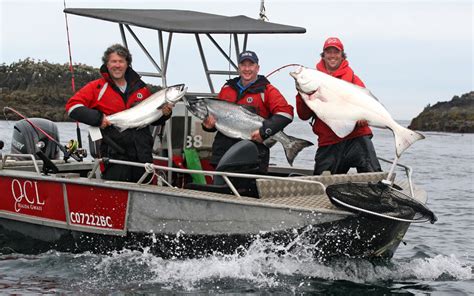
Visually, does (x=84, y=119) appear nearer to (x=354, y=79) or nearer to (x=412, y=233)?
Answer: (x=354, y=79)

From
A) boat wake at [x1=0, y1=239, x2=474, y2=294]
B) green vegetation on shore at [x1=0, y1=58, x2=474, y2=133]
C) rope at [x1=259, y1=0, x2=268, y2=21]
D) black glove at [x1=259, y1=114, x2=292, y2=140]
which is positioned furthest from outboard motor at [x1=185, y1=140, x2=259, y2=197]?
green vegetation on shore at [x1=0, y1=58, x2=474, y2=133]

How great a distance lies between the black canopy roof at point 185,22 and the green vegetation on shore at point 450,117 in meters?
54.0

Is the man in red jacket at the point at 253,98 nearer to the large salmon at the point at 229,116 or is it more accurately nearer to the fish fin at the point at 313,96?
the large salmon at the point at 229,116

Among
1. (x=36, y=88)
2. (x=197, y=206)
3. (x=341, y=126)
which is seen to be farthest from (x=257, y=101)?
(x=36, y=88)

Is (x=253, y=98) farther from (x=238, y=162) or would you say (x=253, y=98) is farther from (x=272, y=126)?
(x=238, y=162)

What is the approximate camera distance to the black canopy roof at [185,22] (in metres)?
8.67

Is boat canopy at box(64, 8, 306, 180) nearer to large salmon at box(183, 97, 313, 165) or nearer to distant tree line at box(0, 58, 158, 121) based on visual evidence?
large salmon at box(183, 97, 313, 165)

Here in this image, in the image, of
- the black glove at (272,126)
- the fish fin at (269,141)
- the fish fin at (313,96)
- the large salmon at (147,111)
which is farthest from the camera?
the fish fin at (269,141)

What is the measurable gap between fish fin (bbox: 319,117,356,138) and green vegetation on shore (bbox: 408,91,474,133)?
5534 cm

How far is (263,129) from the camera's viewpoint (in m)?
8.06

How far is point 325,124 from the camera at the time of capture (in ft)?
27.2

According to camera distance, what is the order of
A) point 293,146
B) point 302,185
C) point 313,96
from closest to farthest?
1. point 302,185
2. point 313,96
3. point 293,146

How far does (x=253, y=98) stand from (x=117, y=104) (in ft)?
4.52

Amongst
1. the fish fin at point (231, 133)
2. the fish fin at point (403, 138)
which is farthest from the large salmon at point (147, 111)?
the fish fin at point (403, 138)
